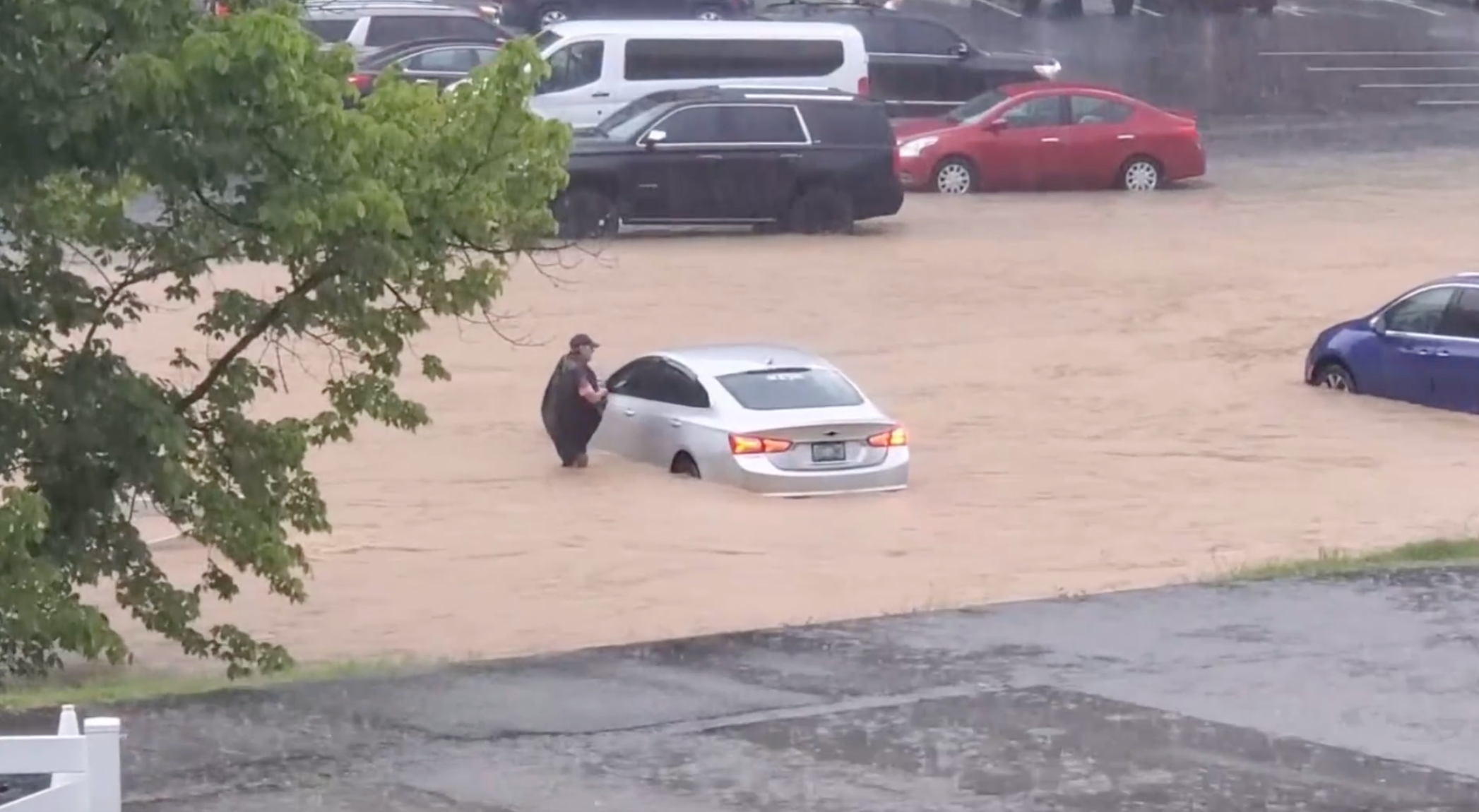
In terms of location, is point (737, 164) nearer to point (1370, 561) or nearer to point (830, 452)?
point (830, 452)

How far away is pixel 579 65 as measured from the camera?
115ft

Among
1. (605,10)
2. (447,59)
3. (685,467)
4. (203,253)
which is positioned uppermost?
(605,10)

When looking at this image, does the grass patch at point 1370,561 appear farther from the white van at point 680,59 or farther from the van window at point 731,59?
the van window at point 731,59

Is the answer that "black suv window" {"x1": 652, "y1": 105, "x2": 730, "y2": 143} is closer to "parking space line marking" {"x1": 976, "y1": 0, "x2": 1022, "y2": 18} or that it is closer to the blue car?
the blue car

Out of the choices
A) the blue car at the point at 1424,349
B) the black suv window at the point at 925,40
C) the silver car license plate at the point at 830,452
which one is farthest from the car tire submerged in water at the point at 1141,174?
the silver car license plate at the point at 830,452

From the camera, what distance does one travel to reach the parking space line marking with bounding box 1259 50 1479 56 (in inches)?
1865

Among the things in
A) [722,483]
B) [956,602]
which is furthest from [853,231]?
[956,602]

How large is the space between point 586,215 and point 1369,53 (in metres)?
22.1

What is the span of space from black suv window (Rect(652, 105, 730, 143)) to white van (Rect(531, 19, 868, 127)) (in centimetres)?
219

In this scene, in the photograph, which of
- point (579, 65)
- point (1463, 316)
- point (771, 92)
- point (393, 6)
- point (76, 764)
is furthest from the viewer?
point (393, 6)

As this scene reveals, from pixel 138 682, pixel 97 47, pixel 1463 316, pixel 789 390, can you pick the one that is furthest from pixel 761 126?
pixel 97 47

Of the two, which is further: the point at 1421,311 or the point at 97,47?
the point at 1421,311

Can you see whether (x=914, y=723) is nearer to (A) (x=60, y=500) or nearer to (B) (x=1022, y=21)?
(A) (x=60, y=500)

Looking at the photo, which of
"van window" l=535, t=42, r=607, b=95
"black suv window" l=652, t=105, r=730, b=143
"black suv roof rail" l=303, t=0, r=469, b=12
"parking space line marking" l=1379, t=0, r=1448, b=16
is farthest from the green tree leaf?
"parking space line marking" l=1379, t=0, r=1448, b=16
